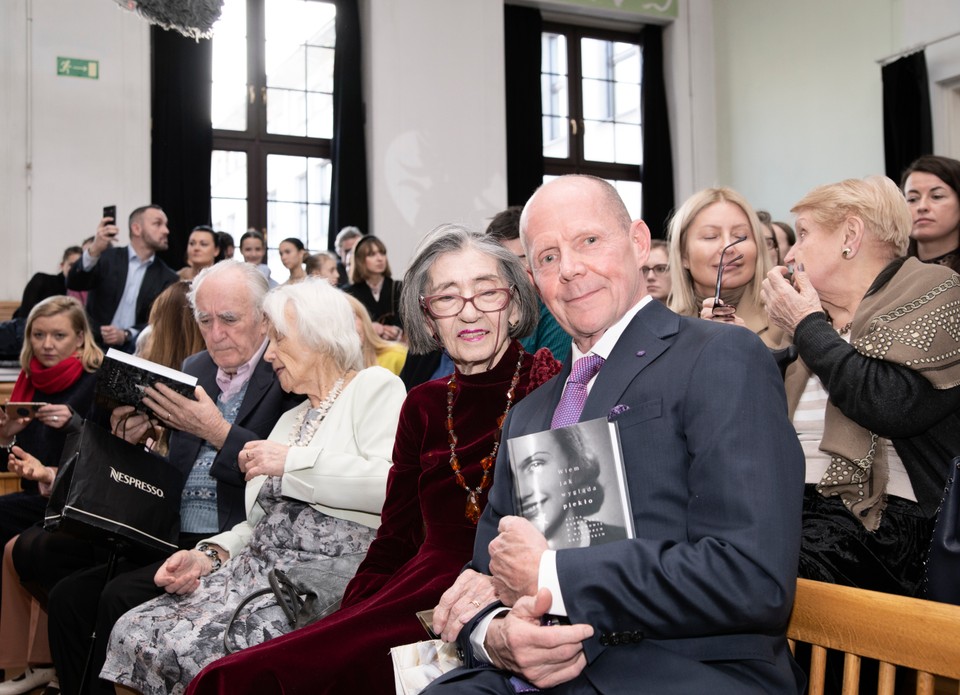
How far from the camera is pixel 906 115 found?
28.2 feet

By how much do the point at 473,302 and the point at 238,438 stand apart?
0.99 metres

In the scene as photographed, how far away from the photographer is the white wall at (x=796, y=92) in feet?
30.1

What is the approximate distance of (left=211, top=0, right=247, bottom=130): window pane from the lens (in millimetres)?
9391

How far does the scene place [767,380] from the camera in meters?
1.33

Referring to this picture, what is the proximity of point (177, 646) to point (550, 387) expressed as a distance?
125 centimetres

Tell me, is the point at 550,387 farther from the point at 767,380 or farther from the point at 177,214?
the point at 177,214

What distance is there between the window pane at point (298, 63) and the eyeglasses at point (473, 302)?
8081 millimetres

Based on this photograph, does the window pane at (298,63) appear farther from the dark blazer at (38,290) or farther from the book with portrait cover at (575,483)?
the book with portrait cover at (575,483)

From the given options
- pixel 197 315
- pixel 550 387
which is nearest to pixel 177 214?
pixel 197 315

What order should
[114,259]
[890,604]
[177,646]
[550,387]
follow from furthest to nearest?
[114,259] < [177,646] < [550,387] < [890,604]

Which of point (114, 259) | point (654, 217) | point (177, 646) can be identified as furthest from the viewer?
point (654, 217)

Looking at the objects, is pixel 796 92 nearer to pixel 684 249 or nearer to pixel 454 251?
pixel 684 249

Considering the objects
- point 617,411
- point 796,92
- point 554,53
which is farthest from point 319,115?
point 617,411

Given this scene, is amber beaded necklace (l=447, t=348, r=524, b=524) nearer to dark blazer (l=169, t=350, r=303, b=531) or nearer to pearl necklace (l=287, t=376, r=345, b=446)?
pearl necklace (l=287, t=376, r=345, b=446)
